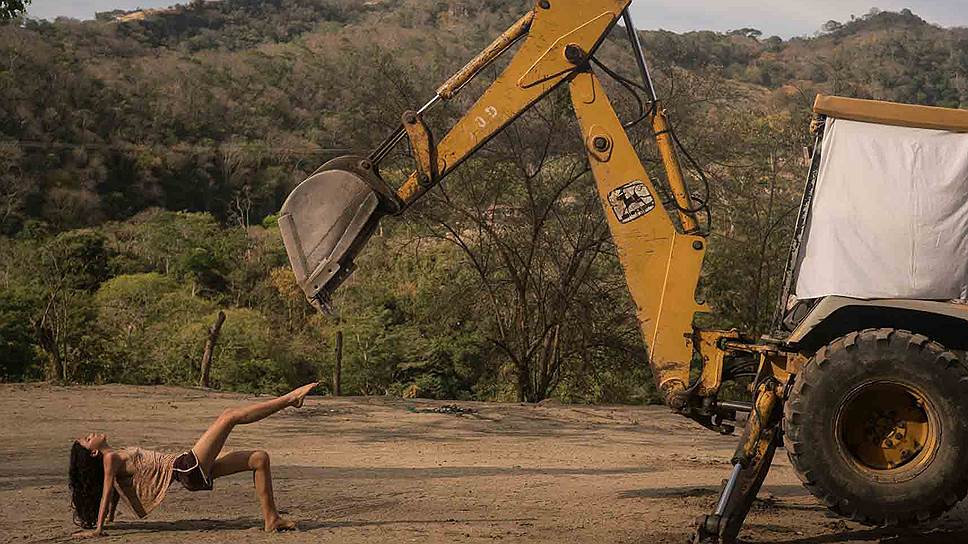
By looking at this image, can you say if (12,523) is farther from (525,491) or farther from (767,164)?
(767,164)

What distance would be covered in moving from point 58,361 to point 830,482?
53.5ft

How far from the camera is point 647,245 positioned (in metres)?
8.86

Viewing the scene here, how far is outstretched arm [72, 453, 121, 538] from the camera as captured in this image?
7.50m

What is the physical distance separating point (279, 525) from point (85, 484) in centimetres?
128

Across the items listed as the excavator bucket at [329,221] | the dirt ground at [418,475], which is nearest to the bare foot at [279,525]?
the dirt ground at [418,475]

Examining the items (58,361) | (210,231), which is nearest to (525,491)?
(58,361)

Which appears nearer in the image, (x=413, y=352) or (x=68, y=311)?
(x=68, y=311)

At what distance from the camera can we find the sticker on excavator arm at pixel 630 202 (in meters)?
8.90

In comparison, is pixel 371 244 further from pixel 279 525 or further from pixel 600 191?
pixel 279 525

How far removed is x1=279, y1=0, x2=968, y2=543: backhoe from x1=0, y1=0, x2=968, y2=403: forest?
1.64m

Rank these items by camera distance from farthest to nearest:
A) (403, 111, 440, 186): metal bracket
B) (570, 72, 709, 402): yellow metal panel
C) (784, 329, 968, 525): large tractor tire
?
(403, 111, 440, 186): metal bracket, (570, 72, 709, 402): yellow metal panel, (784, 329, 968, 525): large tractor tire

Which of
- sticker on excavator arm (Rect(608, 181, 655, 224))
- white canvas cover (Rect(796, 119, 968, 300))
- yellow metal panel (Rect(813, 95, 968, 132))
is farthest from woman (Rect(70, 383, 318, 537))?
yellow metal panel (Rect(813, 95, 968, 132))

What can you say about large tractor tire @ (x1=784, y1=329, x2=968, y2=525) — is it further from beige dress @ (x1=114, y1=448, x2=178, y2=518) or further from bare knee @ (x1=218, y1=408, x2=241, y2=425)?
beige dress @ (x1=114, y1=448, x2=178, y2=518)

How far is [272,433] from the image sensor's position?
14047 millimetres
